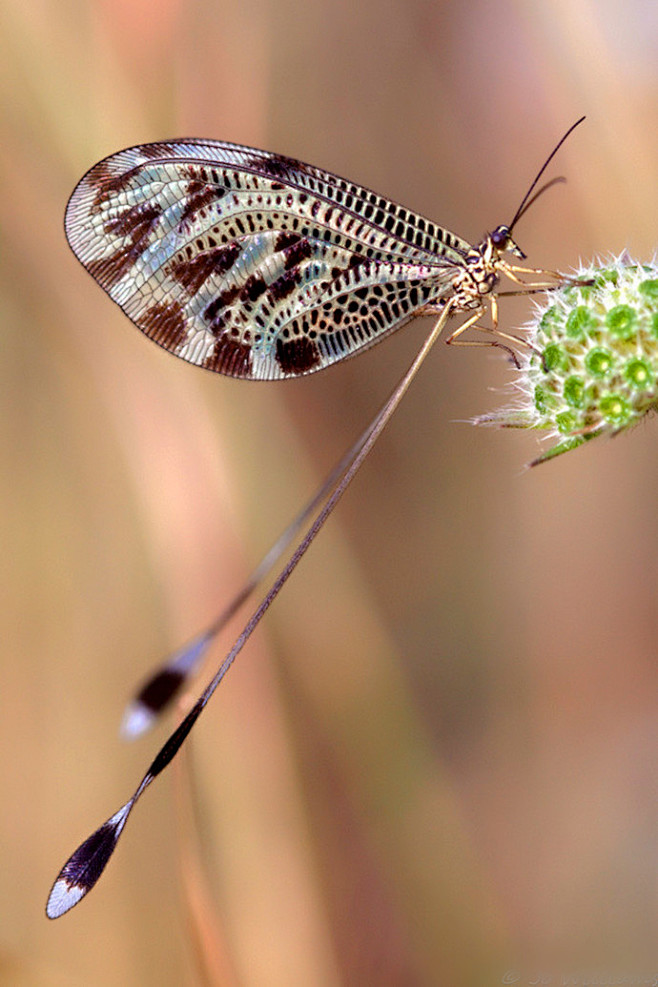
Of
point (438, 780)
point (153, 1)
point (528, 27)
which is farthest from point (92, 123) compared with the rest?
point (438, 780)

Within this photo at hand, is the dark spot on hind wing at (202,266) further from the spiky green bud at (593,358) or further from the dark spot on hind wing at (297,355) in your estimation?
the spiky green bud at (593,358)

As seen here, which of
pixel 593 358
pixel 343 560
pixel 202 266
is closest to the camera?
pixel 593 358

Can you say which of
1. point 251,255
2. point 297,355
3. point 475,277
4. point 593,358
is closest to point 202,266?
point 251,255

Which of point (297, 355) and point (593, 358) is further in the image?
point (297, 355)

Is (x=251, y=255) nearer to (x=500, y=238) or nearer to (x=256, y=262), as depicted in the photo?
(x=256, y=262)

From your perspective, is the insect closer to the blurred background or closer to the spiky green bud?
the spiky green bud
